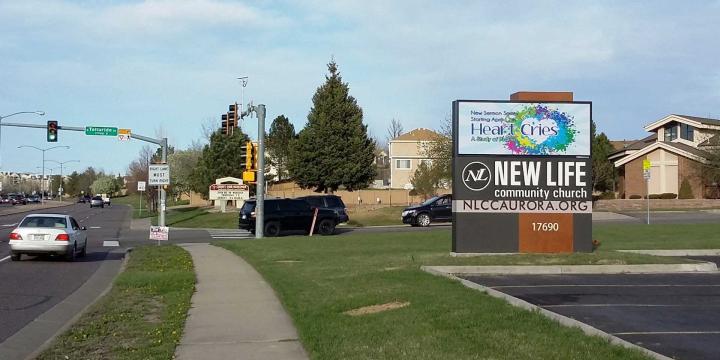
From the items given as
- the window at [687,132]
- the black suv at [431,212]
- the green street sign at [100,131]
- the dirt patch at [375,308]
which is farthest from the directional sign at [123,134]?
the window at [687,132]

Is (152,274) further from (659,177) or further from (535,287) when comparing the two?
(659,177)

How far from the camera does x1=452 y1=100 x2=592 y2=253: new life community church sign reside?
61.0 feet

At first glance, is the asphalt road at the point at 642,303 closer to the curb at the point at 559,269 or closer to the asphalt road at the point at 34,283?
the curb at the point at 559,269

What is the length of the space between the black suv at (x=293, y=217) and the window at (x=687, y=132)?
126 feet

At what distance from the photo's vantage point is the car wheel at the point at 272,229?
33.6 m

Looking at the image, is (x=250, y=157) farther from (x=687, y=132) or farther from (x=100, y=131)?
(x=687, y=132)

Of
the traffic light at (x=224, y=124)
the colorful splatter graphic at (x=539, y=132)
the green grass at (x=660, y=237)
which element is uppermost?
the traffic light at (x=224, y=124)

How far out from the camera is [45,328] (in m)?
10.7

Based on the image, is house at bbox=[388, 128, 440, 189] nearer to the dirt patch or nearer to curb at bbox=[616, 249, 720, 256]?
curb at bbox=[616, 249, 720, 256]

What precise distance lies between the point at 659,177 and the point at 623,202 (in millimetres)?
7192

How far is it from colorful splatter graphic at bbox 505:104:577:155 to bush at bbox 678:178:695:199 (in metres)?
39.8

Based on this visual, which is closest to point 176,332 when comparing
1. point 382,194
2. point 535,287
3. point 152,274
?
point 535,287

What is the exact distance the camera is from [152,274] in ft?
55.3

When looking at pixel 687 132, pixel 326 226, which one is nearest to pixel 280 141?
pixel 687 132
